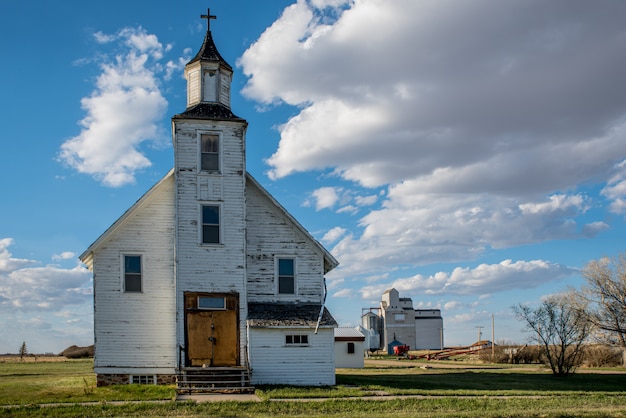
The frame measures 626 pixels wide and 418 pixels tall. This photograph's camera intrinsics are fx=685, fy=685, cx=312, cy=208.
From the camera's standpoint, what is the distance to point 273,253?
2659cm

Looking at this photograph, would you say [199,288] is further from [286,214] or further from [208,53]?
[208,53]

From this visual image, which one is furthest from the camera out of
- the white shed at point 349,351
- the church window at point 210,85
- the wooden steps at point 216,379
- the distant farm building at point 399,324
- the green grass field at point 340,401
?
the distant farm building at point 399,324

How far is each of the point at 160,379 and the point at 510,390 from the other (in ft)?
40.9

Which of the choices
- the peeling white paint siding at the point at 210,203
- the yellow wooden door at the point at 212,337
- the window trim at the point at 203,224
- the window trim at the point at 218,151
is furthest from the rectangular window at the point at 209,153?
the yellow wooden door at the point at 212,337

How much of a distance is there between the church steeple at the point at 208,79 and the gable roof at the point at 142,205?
3261 mm

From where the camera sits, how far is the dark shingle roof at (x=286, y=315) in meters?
24.8

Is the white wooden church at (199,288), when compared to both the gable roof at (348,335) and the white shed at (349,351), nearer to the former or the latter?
the white shed at (349,351)

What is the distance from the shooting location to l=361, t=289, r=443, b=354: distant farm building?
91.2 meters

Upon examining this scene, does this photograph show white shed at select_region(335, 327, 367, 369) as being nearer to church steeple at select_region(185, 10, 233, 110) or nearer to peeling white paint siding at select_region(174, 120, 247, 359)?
peeling white paint siding at select_region(174, 120, 247, 359)

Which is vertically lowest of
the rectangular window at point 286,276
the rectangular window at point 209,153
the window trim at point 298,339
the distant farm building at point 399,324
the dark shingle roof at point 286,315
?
the distant farm building at point 399,324

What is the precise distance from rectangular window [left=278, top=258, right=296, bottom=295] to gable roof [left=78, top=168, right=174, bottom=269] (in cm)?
540

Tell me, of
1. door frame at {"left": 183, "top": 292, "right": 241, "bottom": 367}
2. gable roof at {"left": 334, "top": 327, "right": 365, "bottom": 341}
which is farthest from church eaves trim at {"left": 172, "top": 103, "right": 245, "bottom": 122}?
gable roof at {"left": 334, "top": 327, "right": 365, "bottom": 341}

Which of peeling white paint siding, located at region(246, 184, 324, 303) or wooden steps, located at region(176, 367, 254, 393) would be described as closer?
wooden steps, located at region(176, 367, 254, 393)

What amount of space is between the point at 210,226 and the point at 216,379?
18.1ft
